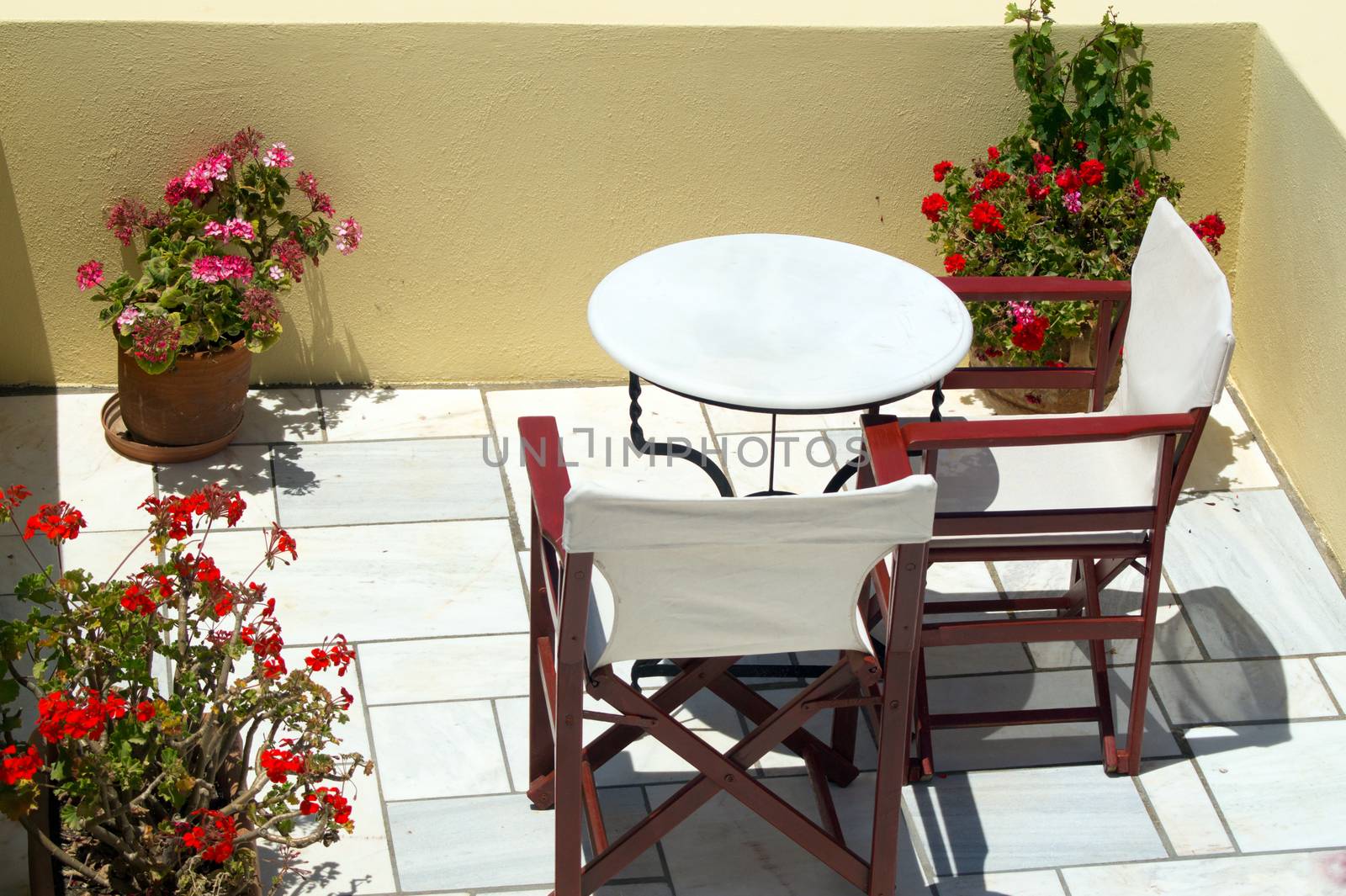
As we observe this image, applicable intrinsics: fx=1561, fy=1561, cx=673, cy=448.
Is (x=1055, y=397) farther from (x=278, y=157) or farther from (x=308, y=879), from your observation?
(x=308, y=879)

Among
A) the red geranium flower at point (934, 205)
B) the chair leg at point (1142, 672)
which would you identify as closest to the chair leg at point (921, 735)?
the chair leg at point (1142, 672)

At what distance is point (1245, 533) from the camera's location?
4.12 meters

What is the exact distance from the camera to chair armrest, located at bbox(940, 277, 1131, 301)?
3.30 meters

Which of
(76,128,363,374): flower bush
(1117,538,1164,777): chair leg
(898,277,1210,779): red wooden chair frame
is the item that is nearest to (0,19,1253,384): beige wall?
(76,128,363,374): flower bush

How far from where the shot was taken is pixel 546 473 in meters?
2.72

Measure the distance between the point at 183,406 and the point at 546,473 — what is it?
67.3 inches

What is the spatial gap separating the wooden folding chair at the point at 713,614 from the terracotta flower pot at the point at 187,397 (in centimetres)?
145

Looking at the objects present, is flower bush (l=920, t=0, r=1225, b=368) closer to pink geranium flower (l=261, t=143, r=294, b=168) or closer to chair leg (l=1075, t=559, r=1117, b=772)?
chair leg (l=1075, t=559, r=1117, b=772)

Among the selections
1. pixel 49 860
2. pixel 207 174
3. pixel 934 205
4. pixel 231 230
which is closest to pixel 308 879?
pixel 49 860

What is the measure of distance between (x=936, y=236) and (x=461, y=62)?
4.59ft

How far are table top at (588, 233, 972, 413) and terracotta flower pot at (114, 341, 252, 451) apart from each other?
4.25 feet

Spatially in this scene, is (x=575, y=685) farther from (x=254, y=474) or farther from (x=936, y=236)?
(x=936, y=236)

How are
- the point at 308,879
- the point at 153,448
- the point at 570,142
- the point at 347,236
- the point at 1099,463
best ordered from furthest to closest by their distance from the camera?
1. the point at 570,142
2. the point at 347,236
3. the point at 153,448
4. the point at 1099,463
5. the point at 308,879

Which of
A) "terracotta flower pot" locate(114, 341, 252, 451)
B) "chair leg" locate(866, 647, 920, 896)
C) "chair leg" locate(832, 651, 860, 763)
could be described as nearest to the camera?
"chair leg" locate(866, 647, 920, 896)
